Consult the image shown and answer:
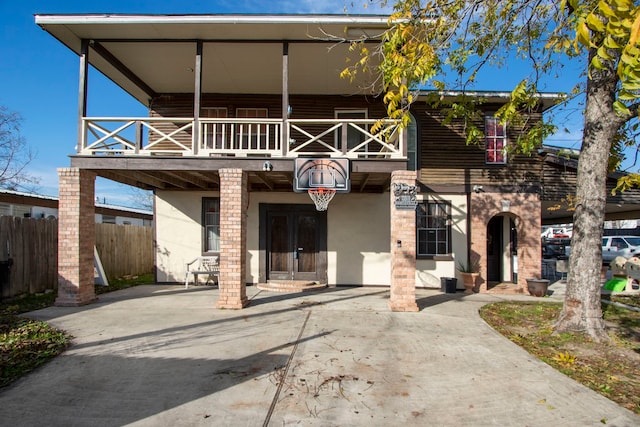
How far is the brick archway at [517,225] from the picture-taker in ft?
35.1

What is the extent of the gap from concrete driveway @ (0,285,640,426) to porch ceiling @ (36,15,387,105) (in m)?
4.77

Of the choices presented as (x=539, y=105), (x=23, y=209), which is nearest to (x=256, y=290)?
(x=539, y=105)

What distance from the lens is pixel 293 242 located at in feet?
36.7

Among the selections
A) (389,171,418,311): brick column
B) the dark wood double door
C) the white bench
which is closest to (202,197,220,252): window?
the white bench

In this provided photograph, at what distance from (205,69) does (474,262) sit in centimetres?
938

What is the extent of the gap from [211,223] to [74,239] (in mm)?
3993

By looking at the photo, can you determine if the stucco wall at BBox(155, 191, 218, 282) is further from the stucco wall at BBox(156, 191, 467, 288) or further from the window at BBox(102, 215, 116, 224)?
the window at BBox(102, 215, 116, 224)

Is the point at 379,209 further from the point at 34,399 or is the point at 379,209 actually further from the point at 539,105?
the point at 34,399

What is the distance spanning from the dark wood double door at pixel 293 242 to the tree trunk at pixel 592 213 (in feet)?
21.2

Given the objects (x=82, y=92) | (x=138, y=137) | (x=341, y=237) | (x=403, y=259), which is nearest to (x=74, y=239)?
(x=138, y=137)

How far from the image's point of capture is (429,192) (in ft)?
36.4

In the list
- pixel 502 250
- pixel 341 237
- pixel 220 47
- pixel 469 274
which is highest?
pixel 220 47

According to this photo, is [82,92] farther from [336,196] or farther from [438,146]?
[438,146]

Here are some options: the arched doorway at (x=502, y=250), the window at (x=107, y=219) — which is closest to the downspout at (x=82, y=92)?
the arched doorway at (x=502, y=250)
